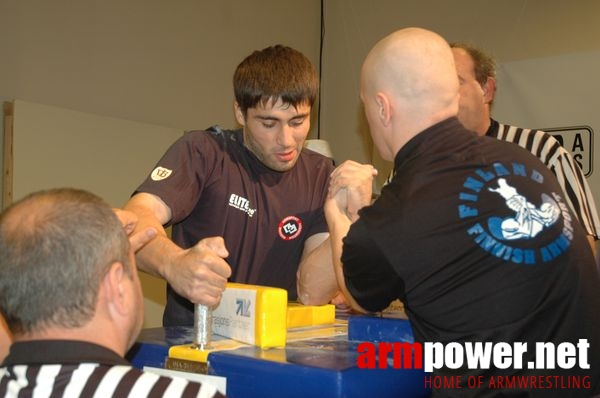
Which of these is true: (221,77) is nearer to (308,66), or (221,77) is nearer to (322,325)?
(308,66)

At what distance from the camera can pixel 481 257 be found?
105 centimetres

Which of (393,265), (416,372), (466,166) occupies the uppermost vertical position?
(466,166)

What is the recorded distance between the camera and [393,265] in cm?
109

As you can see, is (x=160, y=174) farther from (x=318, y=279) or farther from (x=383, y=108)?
(x=383, y=108)

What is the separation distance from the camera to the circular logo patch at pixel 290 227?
1.83m

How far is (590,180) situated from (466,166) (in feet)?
9.27

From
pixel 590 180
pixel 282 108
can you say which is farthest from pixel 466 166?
pixel 590 180

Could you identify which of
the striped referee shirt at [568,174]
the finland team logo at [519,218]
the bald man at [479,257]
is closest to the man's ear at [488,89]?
the striped referee shirt at [568,174]

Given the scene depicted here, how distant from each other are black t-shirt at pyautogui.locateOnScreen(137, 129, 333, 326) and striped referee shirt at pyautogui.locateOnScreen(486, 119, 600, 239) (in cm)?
81

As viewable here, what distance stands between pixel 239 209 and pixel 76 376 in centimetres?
99

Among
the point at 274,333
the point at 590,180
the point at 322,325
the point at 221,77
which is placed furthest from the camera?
the point at 221,77

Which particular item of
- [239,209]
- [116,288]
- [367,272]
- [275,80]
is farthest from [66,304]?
[275,80]

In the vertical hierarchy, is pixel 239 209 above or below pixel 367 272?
above

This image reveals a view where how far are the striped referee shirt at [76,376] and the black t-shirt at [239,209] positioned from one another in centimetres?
83
